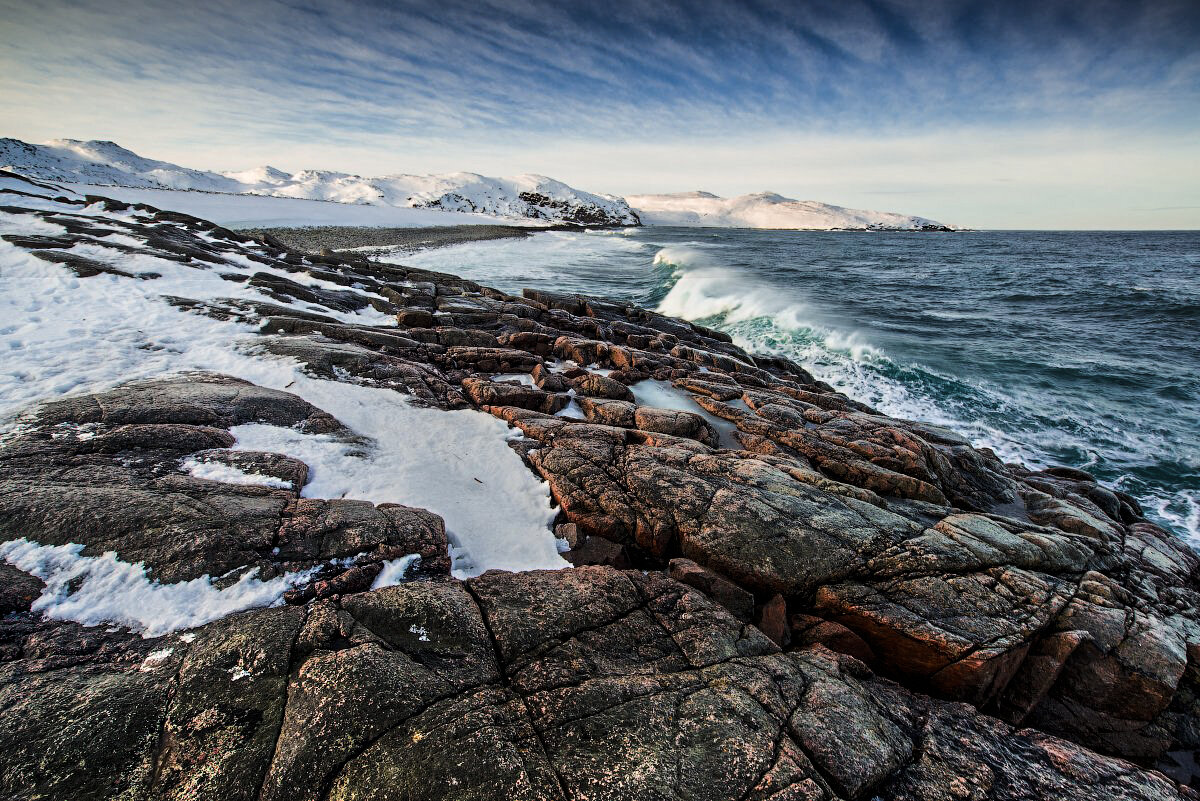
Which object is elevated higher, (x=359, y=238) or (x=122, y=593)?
(x=359, y=238)

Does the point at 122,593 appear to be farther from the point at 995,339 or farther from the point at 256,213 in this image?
the point at 256,213

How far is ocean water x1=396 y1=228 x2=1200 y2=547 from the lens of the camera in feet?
51.6

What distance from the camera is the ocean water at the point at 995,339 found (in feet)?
51.6

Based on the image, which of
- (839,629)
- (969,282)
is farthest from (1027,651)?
(969,282)

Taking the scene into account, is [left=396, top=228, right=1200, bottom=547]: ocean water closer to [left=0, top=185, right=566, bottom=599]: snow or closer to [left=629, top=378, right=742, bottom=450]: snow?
[left=629, top=378, right=742, bottom=450]: snow

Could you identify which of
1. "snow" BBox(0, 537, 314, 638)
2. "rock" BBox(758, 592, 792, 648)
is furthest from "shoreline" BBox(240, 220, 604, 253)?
"rock" BBox(758, 592, 792, 648)

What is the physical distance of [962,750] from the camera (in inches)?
174

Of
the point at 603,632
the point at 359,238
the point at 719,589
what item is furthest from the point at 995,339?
the point at 359,238

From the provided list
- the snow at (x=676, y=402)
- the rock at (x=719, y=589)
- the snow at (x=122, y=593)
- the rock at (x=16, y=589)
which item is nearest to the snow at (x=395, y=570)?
the snow at (x=122, y=593)

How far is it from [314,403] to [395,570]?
5.52 metres

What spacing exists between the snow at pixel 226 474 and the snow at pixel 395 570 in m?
2.42

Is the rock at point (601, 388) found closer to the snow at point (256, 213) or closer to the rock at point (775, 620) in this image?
the rock at point (775, 620)

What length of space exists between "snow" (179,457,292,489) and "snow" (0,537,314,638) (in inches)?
69.7

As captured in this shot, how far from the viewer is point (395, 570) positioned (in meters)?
5.59
